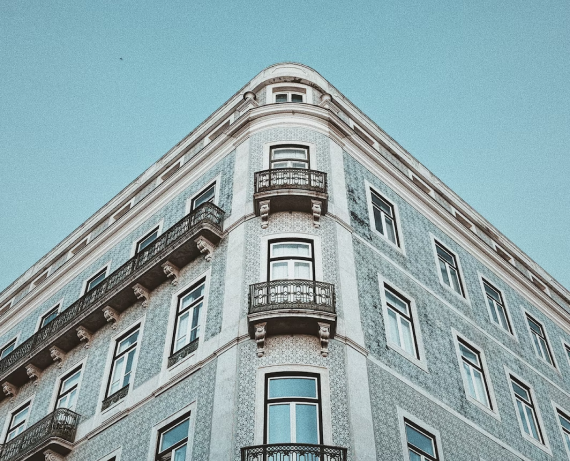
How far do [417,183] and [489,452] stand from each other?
10.6m

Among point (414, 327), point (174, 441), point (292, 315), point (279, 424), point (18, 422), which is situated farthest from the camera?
point (18, 422)

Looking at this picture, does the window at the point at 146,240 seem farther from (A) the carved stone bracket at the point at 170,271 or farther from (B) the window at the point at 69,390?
(B) the window at the point at 69,390

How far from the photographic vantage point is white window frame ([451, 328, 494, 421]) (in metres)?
20.2

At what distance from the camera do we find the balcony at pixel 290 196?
19.8 m

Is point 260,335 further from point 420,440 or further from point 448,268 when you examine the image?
point 448,268

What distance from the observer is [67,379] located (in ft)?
74.1

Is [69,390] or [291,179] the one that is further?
[69,390]

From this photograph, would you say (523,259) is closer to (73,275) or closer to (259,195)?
(259,195)

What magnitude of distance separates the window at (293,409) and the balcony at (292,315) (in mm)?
839

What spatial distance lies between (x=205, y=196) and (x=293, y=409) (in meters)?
9.60

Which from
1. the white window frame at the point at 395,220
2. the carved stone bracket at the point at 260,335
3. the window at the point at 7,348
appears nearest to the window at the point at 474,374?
the white window frame at the point at 395,220

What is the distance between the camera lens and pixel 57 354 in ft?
76.2

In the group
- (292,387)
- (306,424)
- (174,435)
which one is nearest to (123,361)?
(174,435)

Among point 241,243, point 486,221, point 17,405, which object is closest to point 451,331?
point 241,243
